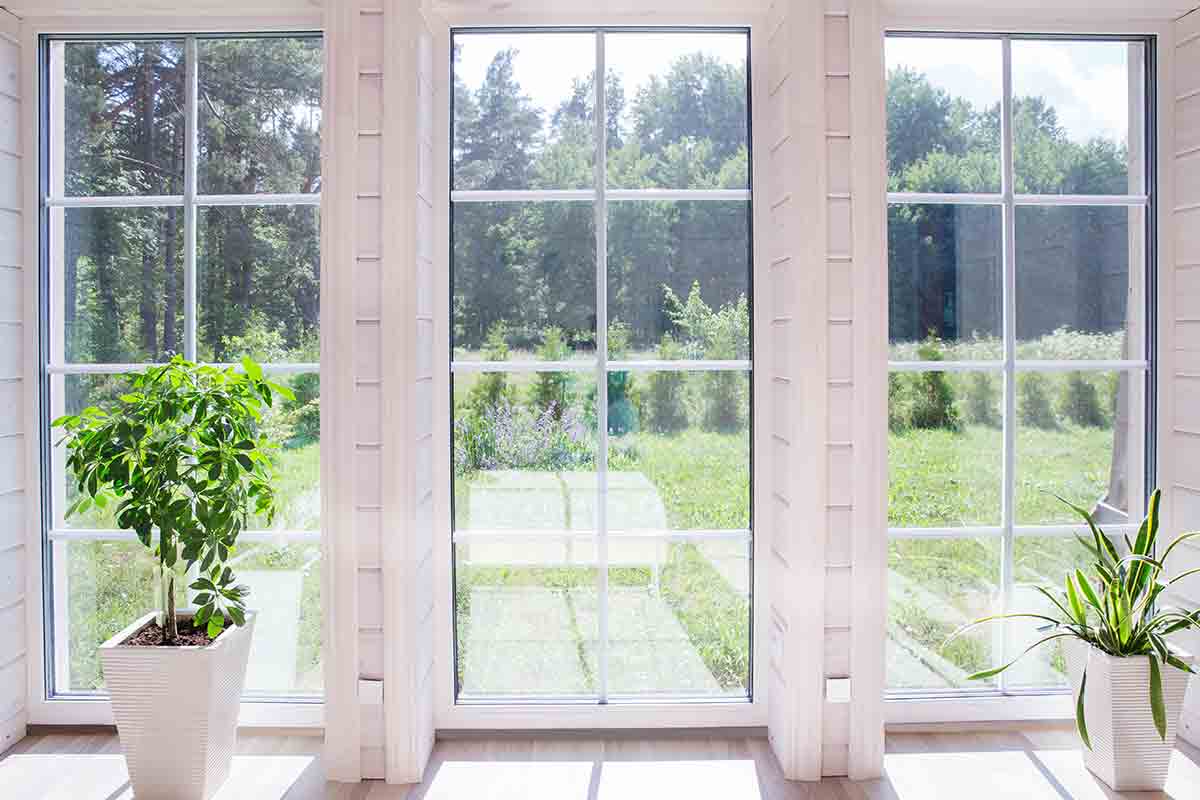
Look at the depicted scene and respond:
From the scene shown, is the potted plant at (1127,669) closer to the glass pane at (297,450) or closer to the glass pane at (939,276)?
the glass pane at (939,276)

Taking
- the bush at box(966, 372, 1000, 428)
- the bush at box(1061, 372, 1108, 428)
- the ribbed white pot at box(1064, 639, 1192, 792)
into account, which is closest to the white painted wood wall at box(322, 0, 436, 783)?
the bush at box(966, 372, 1000, 428)

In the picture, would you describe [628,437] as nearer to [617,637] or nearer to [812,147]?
[617,637]

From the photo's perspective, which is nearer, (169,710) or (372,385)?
(169,710)

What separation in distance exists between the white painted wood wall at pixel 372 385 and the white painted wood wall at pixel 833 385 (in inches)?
38.7

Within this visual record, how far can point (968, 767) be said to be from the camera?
2.18 meters

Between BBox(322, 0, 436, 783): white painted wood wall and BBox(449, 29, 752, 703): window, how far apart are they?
10.5 inches

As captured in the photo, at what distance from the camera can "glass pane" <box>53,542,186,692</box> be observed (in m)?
2.41

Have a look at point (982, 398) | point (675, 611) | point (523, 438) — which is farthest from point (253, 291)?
point (982, 398)

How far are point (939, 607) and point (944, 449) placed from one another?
46 centimetres

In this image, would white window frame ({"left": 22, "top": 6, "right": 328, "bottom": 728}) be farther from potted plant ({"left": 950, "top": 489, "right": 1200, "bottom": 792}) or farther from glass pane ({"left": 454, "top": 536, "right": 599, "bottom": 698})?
potted plant ({"left": 950, "top": 489, "right": 1200, "bottom": 792})

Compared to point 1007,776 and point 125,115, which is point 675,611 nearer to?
point 1007,776

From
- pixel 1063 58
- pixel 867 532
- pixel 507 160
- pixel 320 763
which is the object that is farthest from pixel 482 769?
pixel 1063 58

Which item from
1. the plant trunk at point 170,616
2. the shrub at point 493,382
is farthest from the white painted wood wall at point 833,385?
the plant trunk at point 170,616

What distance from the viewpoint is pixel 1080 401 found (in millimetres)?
2410
